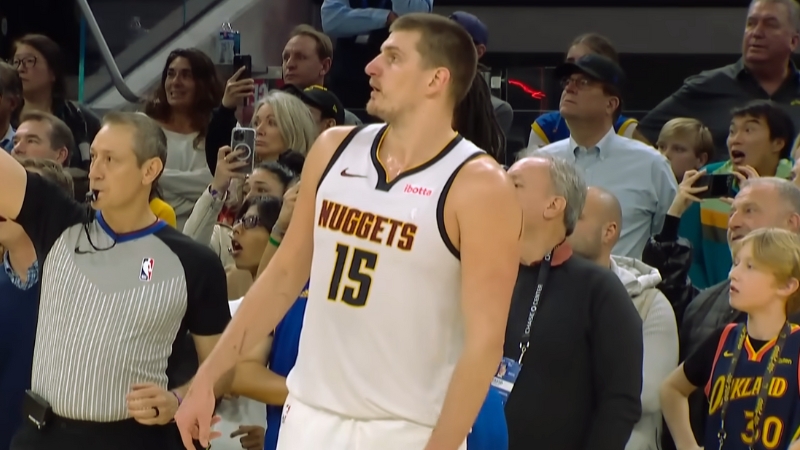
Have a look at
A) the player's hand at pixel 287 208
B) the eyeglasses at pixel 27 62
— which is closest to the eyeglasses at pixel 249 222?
the player's hand at pixel 287 208

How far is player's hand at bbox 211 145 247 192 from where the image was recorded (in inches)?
207

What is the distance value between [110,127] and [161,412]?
903 mm

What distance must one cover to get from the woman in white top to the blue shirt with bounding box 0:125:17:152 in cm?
68

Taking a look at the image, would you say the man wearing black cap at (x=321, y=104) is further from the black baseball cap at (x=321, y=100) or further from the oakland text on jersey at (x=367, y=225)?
the oakland text on jersey at (x=367, y=225)

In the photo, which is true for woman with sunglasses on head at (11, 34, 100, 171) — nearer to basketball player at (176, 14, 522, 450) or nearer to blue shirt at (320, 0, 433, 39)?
blue shirt at (320, 0, 433, 39)

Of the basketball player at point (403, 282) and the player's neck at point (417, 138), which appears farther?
the player's neck at point (417, 138)

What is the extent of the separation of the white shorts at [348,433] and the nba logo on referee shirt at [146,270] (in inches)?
35.6

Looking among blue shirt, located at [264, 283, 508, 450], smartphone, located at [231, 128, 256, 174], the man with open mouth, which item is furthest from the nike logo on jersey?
the man with open mouth

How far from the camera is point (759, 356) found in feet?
12.5

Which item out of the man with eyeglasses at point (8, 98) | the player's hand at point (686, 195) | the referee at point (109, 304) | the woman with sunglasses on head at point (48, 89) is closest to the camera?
the referee at point (109, 304)

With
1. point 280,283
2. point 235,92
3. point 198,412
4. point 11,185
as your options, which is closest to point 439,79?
point 280,283

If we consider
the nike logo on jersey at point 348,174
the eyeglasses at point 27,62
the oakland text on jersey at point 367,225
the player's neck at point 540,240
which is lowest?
the player's neck at point 540,240

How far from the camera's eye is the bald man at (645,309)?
4.30 meters

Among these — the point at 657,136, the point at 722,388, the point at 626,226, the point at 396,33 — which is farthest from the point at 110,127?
the point at 657,136
